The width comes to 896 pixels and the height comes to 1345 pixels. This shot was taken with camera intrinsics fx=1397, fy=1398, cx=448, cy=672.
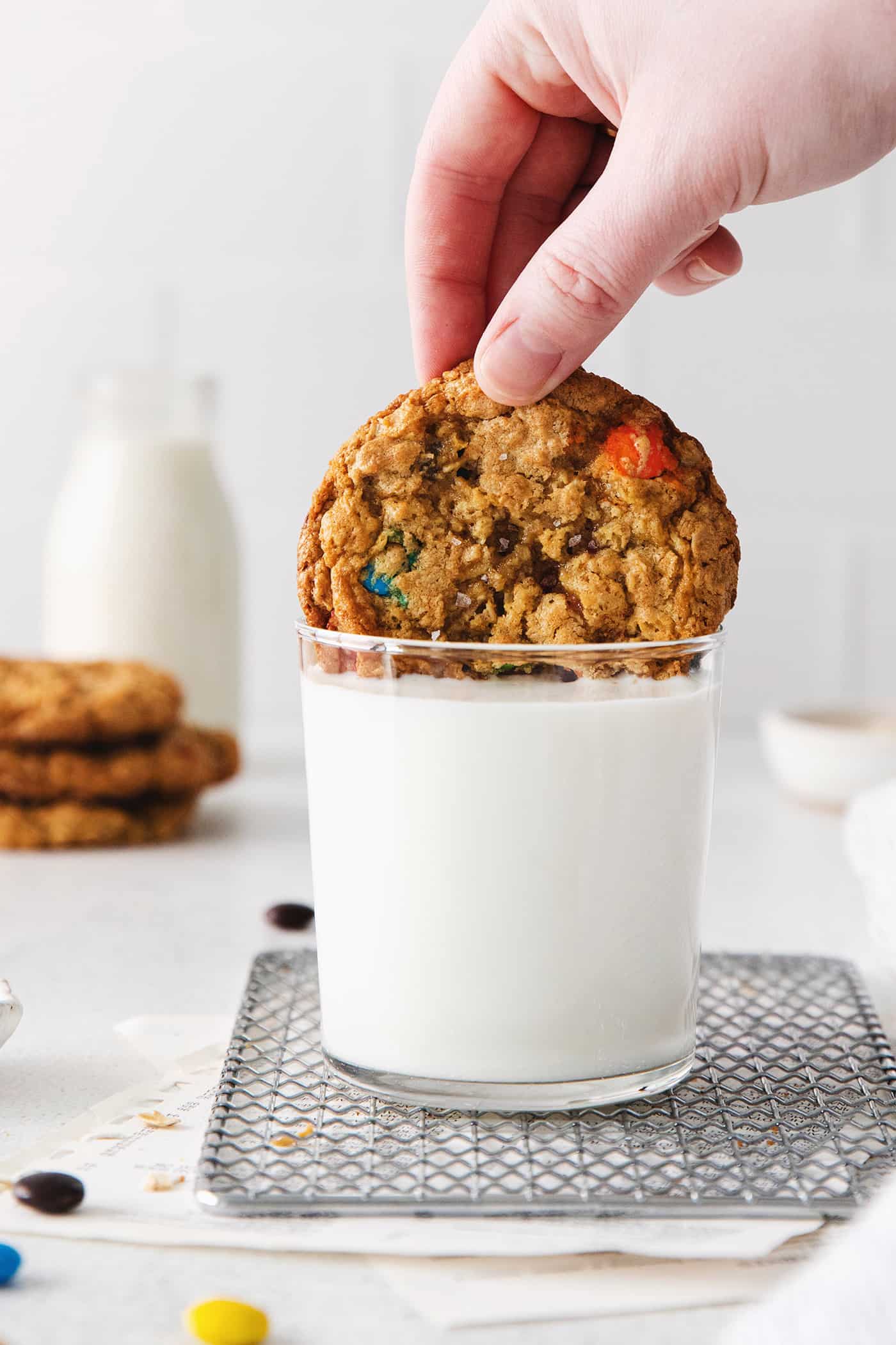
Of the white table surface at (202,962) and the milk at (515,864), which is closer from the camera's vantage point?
the white table surface at (202,962)

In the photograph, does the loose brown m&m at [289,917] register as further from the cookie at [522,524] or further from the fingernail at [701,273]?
the fingernail at [701,273]

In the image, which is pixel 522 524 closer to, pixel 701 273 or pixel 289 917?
pixel 701 273

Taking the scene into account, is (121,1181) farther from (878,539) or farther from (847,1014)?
(878,539)

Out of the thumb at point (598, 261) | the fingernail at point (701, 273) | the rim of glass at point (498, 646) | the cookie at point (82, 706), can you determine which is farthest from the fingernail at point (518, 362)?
the cookie at point (82, 706)

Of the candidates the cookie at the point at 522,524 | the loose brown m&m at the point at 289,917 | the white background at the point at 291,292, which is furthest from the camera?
the white background at the point at 291,292

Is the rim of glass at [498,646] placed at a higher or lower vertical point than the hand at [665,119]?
lower

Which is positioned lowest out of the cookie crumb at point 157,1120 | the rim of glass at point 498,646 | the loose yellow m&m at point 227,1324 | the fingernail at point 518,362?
the cookie crumb at point 157,1120

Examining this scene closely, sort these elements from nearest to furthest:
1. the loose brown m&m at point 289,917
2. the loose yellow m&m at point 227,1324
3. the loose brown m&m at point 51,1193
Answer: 1. the loose yellow m&m at point 227,1324
2. the loose brown m&m at point 51,1193
3. the loose brown m&m at point 289,917

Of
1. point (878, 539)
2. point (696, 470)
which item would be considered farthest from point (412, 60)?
point (696, 470)
